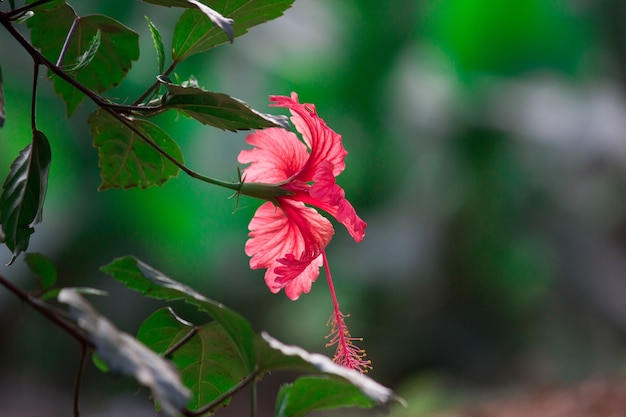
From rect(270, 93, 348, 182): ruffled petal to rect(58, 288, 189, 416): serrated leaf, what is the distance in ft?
0.86

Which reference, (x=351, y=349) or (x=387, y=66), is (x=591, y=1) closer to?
(x=387, y=66)

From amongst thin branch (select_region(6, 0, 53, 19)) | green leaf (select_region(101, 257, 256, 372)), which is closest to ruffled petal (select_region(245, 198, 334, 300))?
green leaf (select_region(101, 257, 256, 372))

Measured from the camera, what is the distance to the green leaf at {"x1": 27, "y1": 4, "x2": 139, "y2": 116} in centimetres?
61

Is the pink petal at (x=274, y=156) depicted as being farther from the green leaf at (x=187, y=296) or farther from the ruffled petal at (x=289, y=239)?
the green leaf at (x=187, y=296)

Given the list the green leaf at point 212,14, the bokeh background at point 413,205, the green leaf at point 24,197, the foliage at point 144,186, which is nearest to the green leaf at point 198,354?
the foliage at point 144,186

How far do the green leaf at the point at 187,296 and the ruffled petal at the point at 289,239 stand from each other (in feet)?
0.37

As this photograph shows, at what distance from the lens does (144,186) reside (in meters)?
0.62

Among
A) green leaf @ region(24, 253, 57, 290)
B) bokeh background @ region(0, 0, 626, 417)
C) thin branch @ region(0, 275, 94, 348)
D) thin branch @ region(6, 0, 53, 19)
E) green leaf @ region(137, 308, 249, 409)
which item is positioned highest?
thin branch @ region(6, 0, 53, 19)

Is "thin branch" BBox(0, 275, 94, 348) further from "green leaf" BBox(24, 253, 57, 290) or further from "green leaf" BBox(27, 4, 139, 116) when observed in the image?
"green leaf" BBox(27, 4, 139, 116)

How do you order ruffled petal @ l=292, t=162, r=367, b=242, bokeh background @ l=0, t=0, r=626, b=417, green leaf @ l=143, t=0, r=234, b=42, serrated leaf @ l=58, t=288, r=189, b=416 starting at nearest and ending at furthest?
serrated leaf @ l=58, t=288, r=189, b=416 < green leaf @ l=143, t=0, r=234, b=42 < ruffled petal @ l=292, t=162, r=367, b=242 < bokeh background @ l=0, t=0, r=626, b=417

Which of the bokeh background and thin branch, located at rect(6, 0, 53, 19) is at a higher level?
thin branch, located at rect(6, 0, 53, 19)

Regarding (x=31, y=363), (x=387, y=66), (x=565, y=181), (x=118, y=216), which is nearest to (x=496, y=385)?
(x=565, y=181)

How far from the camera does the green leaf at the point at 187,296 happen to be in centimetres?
43

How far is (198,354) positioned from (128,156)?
7.1 inches
